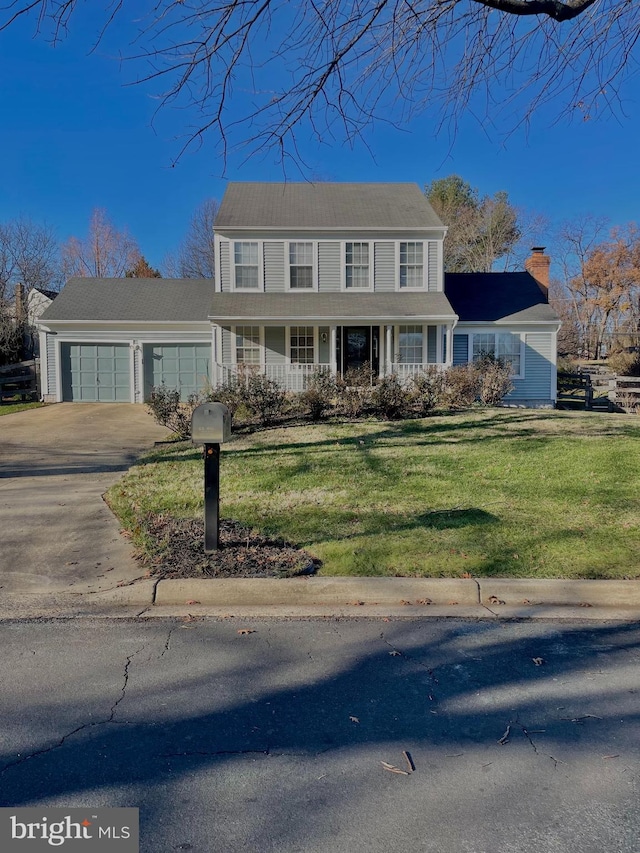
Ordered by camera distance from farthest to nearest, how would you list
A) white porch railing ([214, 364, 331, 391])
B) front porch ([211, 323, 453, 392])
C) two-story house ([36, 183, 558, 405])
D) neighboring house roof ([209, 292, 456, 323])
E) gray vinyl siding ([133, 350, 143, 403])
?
gray vinyl siding ([133, 350, 143, 403]) < front porch ([211, 323, 453, 392]) < two-story house ([36, 183, 558, 405]) < neighboring house roof ([209, 292, 456, 323]) < white porch railing ([214, 364, 331, 391])

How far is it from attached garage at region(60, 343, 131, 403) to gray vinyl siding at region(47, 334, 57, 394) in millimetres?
357

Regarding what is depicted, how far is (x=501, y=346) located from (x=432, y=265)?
3.89 metres

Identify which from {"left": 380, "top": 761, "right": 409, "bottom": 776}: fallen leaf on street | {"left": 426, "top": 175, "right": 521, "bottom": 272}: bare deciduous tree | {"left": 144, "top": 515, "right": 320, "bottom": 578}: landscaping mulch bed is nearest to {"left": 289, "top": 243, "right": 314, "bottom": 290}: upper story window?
{"left": 144, "top": 515, "right": 320, "bottom": 578}: landscaping mulch bed

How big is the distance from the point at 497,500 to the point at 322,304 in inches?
550

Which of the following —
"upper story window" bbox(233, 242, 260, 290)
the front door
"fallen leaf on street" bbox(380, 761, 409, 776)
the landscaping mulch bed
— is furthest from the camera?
the front door

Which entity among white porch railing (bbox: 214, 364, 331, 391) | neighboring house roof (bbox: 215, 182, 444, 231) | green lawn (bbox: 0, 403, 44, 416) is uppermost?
neighboring house roof (bbox: 215, 182, 444, 231)

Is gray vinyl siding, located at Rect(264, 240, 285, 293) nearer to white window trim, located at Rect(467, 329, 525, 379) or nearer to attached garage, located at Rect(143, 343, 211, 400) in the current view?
attached garage, located at Rect(143, 343, 211, 400)

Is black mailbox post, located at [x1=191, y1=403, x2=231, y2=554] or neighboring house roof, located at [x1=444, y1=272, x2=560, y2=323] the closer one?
black mailbox post, located at [x1=191, y1=403, x2=231, y2=554]

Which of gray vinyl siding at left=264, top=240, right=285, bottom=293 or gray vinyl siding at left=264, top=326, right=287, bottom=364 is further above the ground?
gray vinyl siding at left=264, top=240, right=285, bottom=293

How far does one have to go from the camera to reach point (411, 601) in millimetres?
4383

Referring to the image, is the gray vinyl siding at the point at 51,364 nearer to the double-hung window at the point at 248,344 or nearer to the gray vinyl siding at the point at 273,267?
the double-hung window at the point at 248,344

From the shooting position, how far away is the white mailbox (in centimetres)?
472
